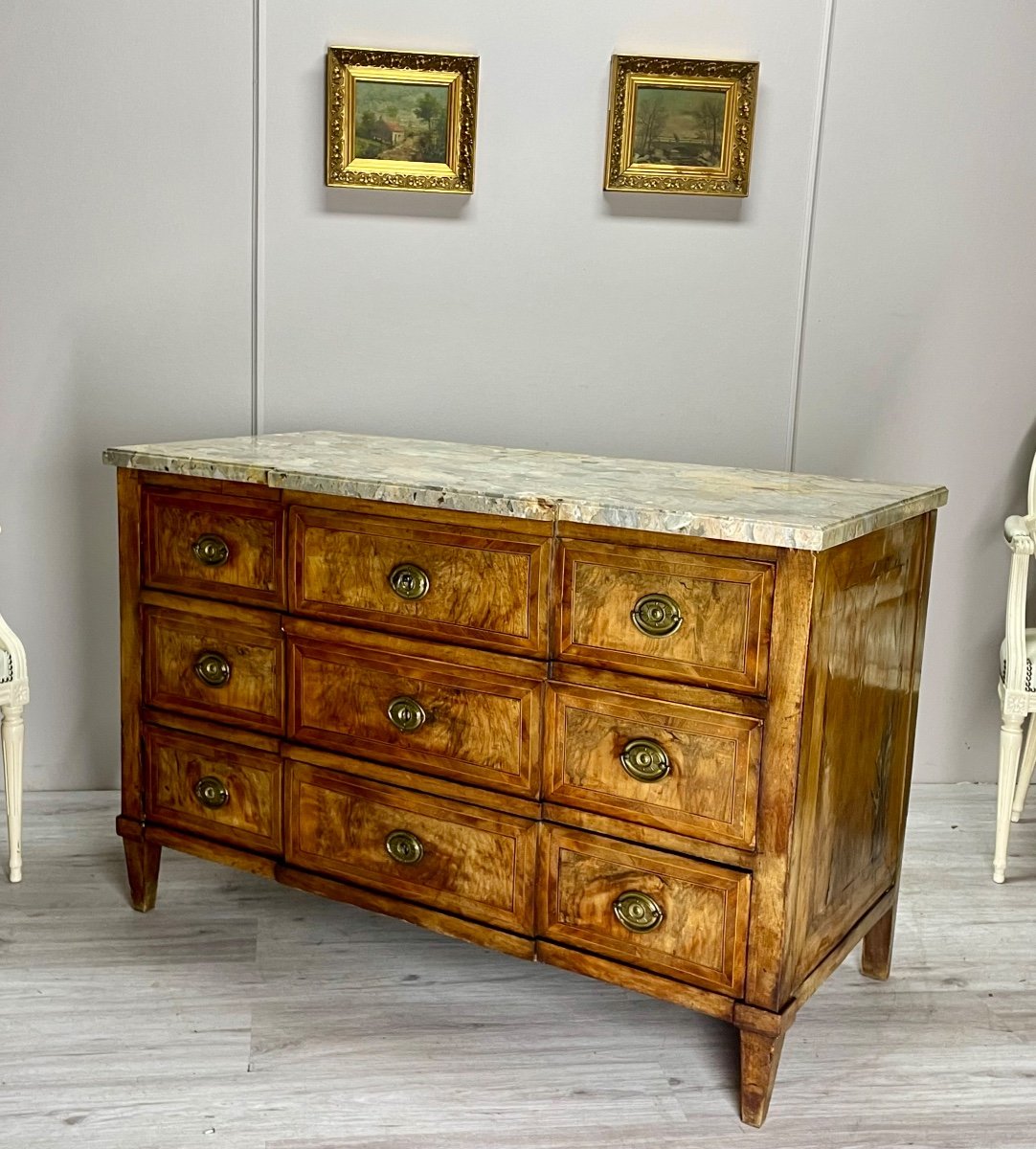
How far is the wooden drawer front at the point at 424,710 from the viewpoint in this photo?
7.18 feet

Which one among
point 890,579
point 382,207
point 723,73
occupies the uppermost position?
point 723,73

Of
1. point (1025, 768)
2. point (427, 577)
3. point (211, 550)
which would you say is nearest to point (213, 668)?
point (211, 550)

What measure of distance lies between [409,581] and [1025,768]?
1939 mm

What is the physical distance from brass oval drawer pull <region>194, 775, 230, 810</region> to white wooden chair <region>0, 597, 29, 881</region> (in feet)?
1.72

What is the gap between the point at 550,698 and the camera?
2.14 meters

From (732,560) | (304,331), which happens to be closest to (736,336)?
Result: (304,331)

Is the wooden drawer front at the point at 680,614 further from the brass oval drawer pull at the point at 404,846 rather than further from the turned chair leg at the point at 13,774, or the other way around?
the turned chair leg at the point at 13,774

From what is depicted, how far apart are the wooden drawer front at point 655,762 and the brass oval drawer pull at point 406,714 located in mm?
272

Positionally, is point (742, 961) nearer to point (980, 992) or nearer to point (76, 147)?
point (980, 992)

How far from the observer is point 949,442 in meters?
3.45

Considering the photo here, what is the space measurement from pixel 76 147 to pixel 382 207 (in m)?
0.80

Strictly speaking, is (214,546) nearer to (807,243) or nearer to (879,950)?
(879,950)

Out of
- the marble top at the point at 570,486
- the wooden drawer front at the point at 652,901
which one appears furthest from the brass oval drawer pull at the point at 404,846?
the marble top at the point at 570,486

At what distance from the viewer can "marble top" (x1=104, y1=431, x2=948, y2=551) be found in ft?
6.35
